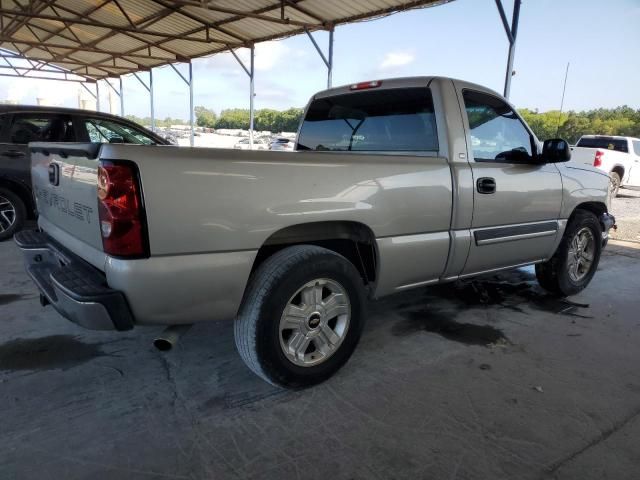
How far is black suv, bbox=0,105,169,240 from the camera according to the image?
5.77 meters

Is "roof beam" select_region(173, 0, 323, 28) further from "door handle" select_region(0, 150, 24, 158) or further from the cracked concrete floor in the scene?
the cracked concrete floor

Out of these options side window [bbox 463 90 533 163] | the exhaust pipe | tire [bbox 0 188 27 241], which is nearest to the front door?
side window [bbox 463 90 533 163]

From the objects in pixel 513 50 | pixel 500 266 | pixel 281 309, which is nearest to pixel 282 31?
pixel 513 50

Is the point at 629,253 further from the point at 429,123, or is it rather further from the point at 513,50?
the point at 429,123

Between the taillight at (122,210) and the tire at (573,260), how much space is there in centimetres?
374

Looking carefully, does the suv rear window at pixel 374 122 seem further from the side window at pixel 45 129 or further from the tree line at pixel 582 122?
the side window at pixel 45 129

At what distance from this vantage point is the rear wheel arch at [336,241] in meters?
2.55

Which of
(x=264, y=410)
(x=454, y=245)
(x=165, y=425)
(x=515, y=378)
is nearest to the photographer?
(x=165, y=425)

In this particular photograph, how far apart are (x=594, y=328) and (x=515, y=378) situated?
135 centimetres

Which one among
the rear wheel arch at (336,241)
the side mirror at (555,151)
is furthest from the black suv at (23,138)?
the side mirror at (555,151)

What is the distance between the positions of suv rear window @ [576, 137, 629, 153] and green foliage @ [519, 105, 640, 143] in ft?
1.79

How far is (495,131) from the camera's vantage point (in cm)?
358

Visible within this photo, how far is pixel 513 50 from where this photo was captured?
8.27 m

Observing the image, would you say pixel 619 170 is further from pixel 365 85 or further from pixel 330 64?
pixel 365 85
